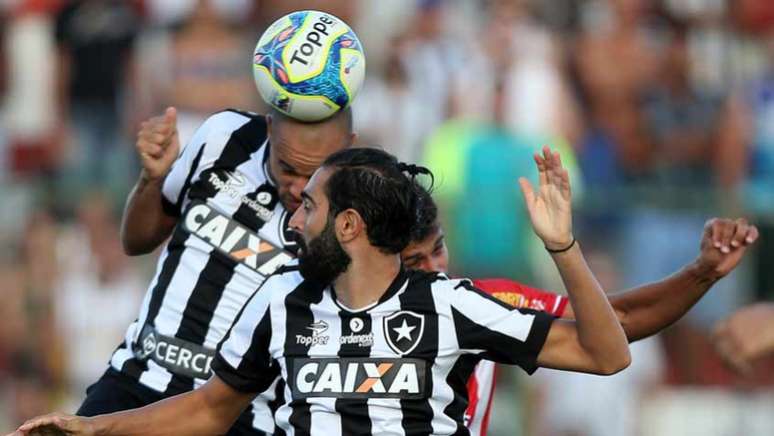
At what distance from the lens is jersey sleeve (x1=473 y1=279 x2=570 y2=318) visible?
588cm

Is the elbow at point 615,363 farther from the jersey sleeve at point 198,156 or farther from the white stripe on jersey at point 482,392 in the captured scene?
the jersey sleeve at point 198,156

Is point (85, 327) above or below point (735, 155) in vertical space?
below

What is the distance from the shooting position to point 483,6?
1248 centimetres

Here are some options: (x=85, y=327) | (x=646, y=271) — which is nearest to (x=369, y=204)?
(x=646, y=271)

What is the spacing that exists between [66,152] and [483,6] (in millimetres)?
3531

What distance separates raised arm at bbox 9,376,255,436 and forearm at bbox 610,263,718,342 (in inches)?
58.8

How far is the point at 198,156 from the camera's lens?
20.6ft

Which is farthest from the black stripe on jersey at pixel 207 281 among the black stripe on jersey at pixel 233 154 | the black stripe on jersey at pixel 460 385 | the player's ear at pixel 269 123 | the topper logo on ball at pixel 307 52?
the black stripe on jersey at pixel 460 385

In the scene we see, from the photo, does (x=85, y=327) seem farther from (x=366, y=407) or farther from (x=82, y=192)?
(x=366, y=407)

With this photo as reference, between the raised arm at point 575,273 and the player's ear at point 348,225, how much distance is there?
59cm

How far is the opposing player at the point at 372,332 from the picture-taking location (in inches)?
203

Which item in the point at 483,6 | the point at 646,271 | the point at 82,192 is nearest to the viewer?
the point at 646,271

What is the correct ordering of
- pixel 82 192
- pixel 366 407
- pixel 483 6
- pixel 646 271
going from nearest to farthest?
1. pixel 366 407
2. pixel 646 271
3. pixel 82 192
4. pixel 483 6

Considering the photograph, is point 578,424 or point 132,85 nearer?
point 578,424
